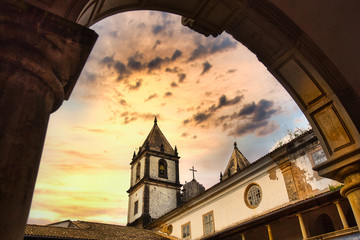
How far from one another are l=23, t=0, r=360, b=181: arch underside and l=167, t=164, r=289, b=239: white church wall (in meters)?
11.1

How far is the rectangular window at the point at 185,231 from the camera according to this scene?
20.9m

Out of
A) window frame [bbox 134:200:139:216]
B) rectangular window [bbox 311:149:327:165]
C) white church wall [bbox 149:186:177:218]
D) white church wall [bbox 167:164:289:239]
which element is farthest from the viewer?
window frame [bbox 134:200:139:216]

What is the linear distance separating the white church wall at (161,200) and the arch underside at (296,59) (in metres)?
27.0

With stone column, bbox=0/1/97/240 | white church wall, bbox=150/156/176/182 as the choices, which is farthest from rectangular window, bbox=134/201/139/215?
stone column, bbox=0/1/97/240

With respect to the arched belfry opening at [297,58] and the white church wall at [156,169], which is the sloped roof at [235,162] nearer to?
the white church wall at [156,169]

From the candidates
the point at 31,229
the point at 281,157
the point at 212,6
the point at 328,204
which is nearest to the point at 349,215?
the point at 328,204

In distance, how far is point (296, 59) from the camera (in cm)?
390

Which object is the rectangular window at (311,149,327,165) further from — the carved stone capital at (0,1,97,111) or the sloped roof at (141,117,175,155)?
the sloped roof at (141,117,175,155)

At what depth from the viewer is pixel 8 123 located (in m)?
1.62

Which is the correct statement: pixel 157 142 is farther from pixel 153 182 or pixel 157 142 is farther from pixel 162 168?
pixel 153 182

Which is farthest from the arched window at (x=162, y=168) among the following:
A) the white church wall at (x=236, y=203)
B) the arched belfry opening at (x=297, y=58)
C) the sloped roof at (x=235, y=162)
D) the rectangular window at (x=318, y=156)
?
the arched belfry opening at (x=297, y=58)

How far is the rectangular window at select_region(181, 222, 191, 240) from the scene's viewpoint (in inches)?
822

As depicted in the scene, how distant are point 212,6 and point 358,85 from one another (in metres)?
2.22

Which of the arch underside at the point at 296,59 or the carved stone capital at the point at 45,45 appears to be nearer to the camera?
the carved stone capital at the point at 45,45
